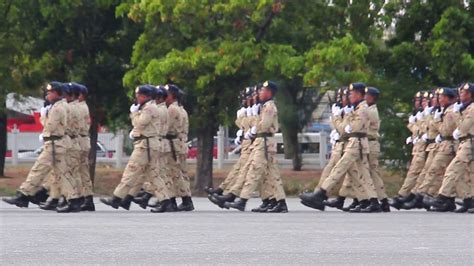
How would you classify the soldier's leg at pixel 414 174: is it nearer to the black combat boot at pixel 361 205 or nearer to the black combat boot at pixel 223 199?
the black combat boot at pixel 361 205

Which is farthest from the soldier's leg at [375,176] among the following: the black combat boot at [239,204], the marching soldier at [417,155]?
the black combat boot at [239,204]

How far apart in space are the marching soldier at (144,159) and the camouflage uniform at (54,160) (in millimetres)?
557

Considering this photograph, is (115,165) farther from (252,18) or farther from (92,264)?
(92,264)

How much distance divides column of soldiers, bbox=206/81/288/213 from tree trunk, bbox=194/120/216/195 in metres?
10.9

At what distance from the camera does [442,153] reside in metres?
21.8

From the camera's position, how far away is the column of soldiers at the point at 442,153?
20938 mm

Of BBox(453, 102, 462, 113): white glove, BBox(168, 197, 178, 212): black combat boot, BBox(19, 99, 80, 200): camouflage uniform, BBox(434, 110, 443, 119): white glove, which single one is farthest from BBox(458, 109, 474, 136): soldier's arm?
BBox(19, 99, 80, 200): camouflage uniform

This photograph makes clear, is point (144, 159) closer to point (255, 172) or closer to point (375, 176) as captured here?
point (255, 172)

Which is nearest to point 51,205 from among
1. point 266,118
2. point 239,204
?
point 239,204

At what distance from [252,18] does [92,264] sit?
18.0 metres

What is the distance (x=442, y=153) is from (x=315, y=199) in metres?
2.41

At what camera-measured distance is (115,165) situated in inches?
1736

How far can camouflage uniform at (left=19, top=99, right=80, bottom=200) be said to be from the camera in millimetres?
20125

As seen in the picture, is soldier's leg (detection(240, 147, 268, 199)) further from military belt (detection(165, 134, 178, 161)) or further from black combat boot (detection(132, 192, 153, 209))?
black combat boot (detection(132, 192, 153, 209))
